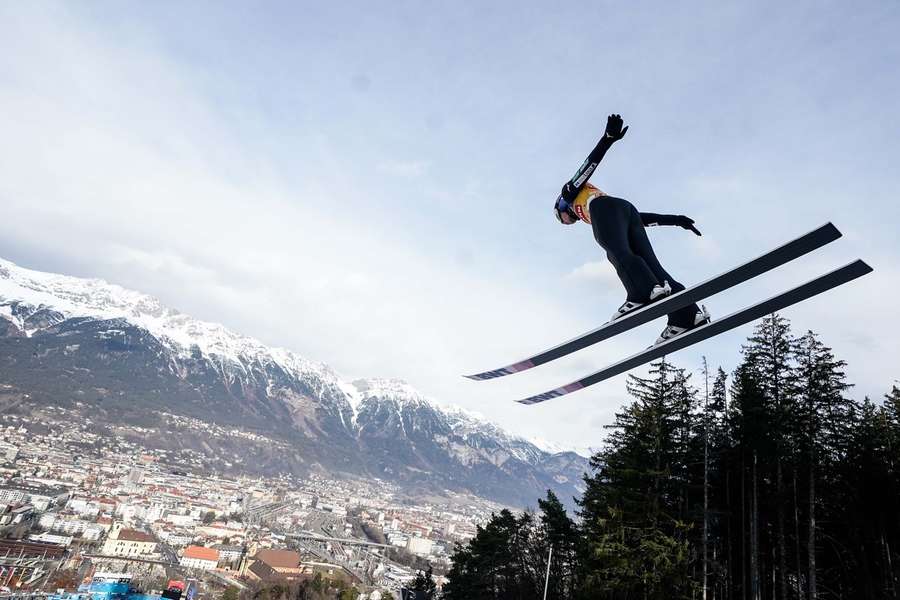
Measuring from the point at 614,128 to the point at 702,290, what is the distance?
67.6 inches

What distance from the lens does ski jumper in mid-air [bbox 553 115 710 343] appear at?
5094 mm

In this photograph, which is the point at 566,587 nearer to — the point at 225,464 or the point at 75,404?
the point at 225,464

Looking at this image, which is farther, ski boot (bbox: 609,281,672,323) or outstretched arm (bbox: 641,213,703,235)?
outstretched arm (bbox: 641,213,703,235)

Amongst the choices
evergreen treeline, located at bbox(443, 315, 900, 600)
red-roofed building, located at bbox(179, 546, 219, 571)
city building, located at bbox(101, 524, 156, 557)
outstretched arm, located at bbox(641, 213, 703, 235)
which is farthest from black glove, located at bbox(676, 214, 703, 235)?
city building, located at bbox(101, 524, 156, 557)

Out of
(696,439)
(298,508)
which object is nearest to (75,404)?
(298,508)

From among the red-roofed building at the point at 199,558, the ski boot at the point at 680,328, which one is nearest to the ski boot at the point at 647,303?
the ski boot at the point at 680,328

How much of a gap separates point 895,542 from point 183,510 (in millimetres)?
117077

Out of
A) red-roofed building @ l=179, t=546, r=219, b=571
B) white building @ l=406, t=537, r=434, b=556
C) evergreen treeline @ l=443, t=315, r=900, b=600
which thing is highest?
evergreen treeline @ l=443, t=315, r=900, b=600

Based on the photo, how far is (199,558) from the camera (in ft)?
219

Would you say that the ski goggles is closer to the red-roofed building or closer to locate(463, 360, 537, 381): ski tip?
locate(463, 360, 537, 381): ski tip

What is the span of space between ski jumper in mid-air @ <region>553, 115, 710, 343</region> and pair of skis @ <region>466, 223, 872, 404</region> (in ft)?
0.40

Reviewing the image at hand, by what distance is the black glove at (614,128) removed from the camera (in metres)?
4.64

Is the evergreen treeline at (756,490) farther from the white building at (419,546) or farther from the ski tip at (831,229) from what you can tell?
the white building at (419,546)

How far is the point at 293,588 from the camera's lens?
5028cm
